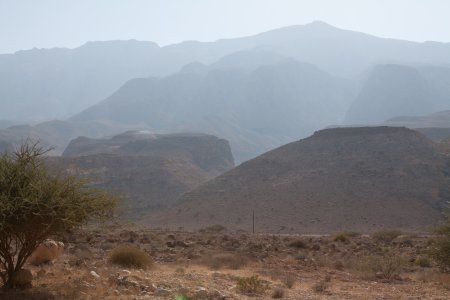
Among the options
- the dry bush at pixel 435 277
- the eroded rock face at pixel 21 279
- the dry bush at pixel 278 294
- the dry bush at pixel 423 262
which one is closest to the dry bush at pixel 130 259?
the eroded rock face at pixel 21 279

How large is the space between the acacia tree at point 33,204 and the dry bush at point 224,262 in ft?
25.6

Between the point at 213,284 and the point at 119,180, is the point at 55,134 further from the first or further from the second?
the point at 213,284

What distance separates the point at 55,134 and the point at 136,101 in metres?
56.7

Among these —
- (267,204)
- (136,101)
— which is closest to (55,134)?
(136,101)

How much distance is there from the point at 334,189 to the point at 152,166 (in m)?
30.8

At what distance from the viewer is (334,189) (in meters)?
57.6

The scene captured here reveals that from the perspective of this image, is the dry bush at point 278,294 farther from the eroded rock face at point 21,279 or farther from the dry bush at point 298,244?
the dry bush at point 298,244

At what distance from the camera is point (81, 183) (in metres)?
12.7

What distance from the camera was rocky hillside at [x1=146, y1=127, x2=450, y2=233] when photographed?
51375 mm

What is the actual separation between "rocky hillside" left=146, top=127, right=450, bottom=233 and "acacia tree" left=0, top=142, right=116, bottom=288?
37.7 metres

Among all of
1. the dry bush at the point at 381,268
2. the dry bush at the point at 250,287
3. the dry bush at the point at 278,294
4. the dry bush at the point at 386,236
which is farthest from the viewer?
the dry bush at the point at 386,236

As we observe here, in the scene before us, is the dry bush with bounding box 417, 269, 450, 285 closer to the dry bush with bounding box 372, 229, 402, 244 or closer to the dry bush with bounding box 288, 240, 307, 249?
the dry bush with bounding box 288, 240, 307, 249

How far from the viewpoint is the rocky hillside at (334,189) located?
51.4 metres

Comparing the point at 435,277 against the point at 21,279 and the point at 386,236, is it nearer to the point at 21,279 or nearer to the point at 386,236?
the point at 21,279
